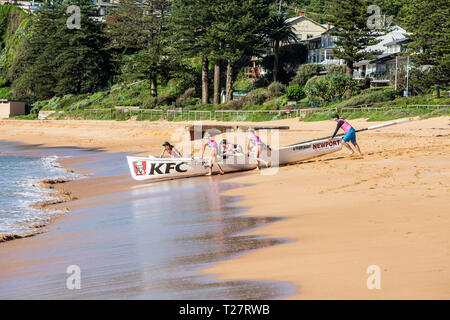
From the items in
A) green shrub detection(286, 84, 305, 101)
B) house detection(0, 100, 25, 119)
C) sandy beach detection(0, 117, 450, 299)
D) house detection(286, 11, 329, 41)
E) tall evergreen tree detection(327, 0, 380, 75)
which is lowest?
sandy beach detection(0, 117, 450, 299)

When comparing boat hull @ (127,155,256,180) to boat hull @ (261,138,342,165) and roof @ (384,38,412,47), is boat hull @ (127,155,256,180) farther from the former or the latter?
roof @ (384,38,412,47)

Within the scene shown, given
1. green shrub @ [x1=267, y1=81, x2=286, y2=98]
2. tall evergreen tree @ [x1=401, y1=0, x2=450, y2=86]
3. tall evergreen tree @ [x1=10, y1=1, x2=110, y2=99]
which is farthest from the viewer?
tall evergreen tree @ [x1=10, y1=1, x2=110, y2=99]

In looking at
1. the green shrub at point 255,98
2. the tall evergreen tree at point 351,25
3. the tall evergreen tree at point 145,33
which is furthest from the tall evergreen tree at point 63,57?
the tall evergreen tree at point 351,25

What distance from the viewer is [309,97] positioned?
48.9 m

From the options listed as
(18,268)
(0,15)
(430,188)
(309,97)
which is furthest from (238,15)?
(0,15)

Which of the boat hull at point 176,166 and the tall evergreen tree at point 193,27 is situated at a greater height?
the tall evergreen tree at point 193,27

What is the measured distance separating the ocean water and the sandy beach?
3.62 feet

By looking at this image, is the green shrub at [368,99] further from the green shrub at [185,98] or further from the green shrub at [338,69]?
the green shrub at [185,98]

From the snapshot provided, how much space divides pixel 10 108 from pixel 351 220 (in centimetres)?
6721

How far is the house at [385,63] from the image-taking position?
5834 cm

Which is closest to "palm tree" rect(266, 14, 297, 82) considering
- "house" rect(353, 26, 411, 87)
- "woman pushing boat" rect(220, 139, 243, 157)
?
"house" rect(353, 26, 411, 87)

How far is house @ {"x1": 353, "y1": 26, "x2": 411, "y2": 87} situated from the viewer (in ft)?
191

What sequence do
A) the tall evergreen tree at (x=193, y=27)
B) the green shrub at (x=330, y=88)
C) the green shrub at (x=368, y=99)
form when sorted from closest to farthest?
the green shrub at (x=368, y=99)
the green shrub at (x=330, y=88)
the tall evergreen tree at (x=193, y=27)

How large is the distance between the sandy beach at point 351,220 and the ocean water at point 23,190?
110cm
